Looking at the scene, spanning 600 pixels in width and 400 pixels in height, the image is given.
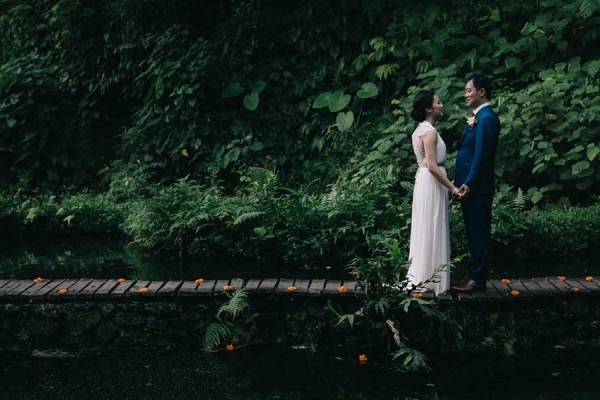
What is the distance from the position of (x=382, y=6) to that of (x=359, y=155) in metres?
3.08

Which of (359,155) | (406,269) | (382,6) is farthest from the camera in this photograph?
(382,6)

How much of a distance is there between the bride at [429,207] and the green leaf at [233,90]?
6638 millimetres

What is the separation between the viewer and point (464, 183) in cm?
534

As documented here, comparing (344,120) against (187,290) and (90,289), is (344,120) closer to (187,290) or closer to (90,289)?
(187,290)

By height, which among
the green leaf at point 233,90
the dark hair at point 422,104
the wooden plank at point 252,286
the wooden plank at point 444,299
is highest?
the green leaf at point 233,90

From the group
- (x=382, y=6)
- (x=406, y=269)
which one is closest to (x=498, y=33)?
(x=382, y=6)

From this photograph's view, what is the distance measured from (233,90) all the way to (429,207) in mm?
6979

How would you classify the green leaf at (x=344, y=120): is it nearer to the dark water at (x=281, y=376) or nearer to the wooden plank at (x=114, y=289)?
the wooden plank at (x=114, y=289)

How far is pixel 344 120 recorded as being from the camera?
435 inches

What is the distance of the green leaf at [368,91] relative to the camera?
11.0 m

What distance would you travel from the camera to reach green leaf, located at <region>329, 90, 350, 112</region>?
11203 mm

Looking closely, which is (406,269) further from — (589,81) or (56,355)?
(589,81)

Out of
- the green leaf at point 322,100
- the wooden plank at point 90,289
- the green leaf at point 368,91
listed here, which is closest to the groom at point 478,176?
the wooden plank at point 90,289

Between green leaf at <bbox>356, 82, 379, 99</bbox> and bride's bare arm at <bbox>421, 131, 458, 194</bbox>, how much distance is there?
5680 mm
